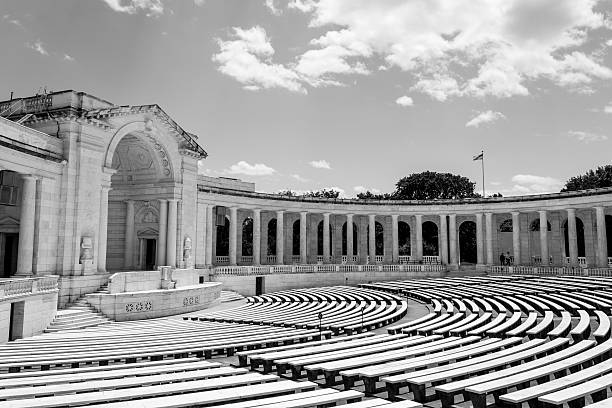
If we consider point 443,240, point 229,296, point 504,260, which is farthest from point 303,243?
point 504,260

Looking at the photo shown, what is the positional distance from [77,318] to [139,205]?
1884 cm

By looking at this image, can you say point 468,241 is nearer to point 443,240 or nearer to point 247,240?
point 443,240

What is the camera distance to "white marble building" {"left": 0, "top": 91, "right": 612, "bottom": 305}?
33.1 meters

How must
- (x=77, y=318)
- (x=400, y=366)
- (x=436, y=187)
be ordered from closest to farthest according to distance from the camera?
(x=400, y=366), (x=77, y=318), (x=436, y=187)

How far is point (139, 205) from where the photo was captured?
157ft

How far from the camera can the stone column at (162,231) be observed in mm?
44219

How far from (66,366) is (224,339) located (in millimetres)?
6006

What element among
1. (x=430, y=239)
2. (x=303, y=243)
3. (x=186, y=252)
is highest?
(x=430, y=239)

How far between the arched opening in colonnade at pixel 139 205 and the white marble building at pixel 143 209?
10 cm

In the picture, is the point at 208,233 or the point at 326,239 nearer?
the point at 208,233

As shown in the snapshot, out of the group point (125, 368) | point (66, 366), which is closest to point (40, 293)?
point (66, 366)

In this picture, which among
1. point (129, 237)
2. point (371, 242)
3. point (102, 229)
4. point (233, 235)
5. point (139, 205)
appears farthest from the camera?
point (371, 242)

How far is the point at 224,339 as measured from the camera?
20.3 metres

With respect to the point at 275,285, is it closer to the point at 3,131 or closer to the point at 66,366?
the point at 3,131
